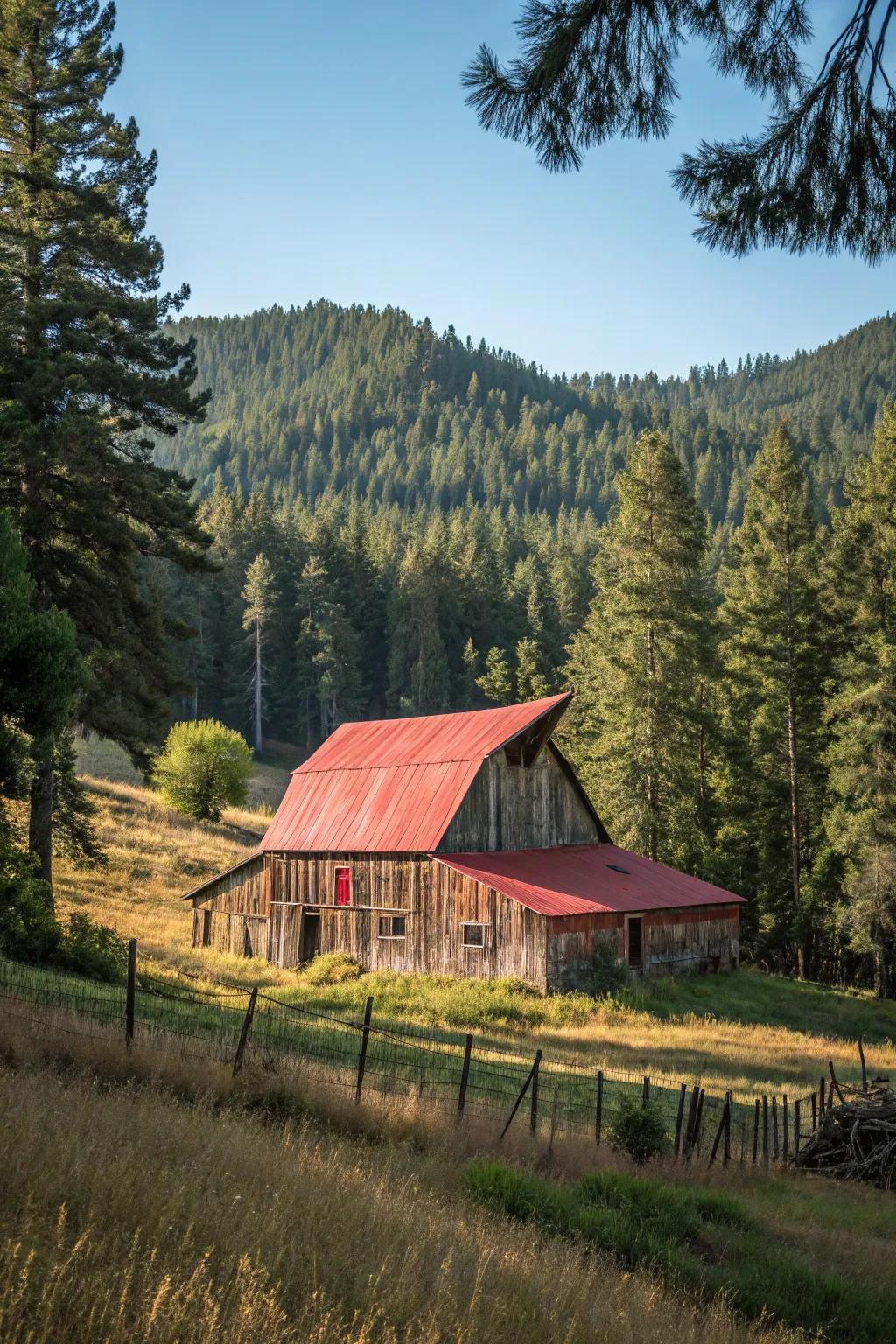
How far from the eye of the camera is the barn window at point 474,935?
102 ft

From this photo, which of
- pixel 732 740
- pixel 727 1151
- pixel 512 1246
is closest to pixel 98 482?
pixel 727 1151

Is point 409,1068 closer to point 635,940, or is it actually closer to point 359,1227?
point 359,1227

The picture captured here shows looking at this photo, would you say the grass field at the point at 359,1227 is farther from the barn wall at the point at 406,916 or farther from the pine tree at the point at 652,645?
the pine tree at the point at 652,645

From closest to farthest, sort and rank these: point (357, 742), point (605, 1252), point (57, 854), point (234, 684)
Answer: point (605, 1252) < point (57, 854) < point (357, 742) < point (234, 684)

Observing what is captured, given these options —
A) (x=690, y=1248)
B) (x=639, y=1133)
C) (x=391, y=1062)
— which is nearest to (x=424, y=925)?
(x=391, y=1062)

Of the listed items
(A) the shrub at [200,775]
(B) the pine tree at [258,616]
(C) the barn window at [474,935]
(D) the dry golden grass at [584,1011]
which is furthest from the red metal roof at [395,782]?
(B) the pine tree at [258,616]

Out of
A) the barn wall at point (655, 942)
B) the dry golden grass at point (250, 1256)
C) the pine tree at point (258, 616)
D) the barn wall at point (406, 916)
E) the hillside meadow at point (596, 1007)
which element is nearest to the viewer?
the dry golden grass at point (250, 1256)

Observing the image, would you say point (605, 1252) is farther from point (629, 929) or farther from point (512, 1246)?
point (629, 929)

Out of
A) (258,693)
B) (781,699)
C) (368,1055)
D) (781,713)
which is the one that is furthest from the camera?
(258,693)

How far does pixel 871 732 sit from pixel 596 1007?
16.2 metres

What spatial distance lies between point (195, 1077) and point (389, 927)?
2291 centimetres

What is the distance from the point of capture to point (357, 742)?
4181cm

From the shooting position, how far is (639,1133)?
13555 mm

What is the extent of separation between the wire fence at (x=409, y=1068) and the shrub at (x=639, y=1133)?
0.11 m
